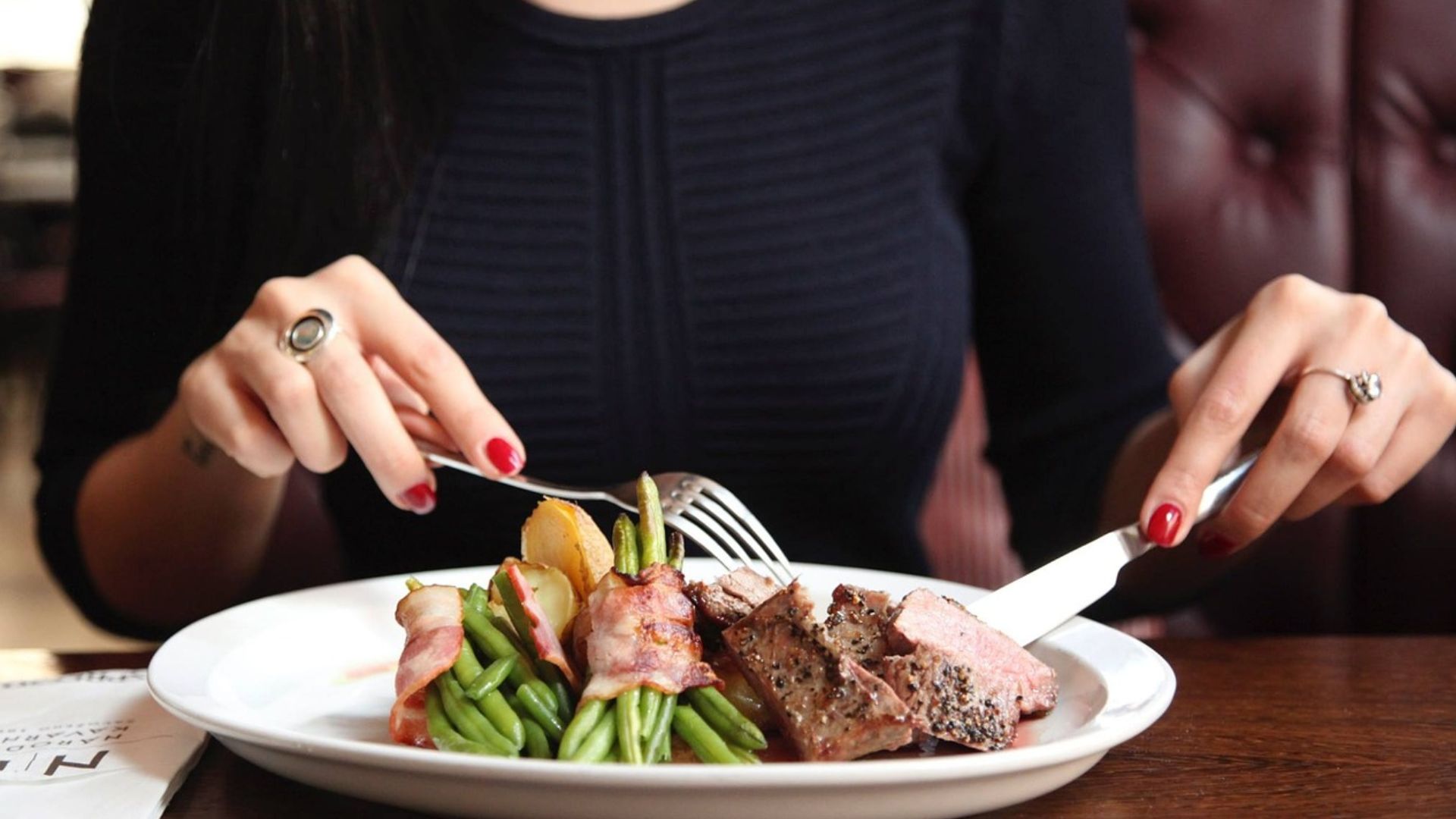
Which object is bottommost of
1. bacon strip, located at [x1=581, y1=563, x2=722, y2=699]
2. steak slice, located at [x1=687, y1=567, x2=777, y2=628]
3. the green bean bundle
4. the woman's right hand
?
the green bean bundle

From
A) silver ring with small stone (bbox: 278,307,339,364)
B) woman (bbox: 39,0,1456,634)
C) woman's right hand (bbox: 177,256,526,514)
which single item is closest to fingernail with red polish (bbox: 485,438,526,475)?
woman's right hand (bbox: 177,256,526,514)

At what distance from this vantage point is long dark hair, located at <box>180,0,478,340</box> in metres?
1.29

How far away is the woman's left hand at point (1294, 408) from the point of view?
0.88m

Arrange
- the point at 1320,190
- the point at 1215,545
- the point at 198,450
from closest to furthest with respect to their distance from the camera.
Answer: the point at 1215,545, the point at 198,450, the point at 1320,190

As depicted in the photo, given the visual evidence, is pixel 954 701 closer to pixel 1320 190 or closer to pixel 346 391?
pixel 346 391

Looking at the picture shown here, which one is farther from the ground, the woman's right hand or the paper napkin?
the woman's right hand

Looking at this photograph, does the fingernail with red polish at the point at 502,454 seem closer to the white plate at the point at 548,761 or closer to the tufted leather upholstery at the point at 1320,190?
the white plate at the point at 548,761

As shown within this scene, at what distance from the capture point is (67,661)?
0.95 m

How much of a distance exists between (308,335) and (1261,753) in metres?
0.64

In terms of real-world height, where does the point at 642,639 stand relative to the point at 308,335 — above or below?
below

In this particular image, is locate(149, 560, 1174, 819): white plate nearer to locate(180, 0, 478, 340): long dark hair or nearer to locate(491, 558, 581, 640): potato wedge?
locate(491, 558, 581, 640): potato wedge

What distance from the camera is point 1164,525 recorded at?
85 cm

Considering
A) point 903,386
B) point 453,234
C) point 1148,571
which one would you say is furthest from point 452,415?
point 1148,571

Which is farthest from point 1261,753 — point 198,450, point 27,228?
point 27,228
